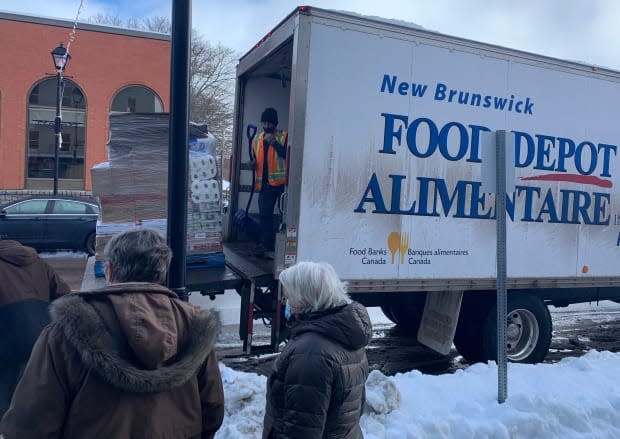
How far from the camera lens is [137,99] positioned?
2697 cm

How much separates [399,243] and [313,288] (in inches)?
127

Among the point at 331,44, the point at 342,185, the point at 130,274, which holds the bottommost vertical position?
the point at 130,274

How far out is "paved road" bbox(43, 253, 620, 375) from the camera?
714 cm

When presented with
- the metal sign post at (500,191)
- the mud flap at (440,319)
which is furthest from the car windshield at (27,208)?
the metal sign post at (500,191)

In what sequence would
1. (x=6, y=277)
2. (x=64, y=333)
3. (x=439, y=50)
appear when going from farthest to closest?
(x=439, y=50), (x=6, y=277), (x=64, y=333)

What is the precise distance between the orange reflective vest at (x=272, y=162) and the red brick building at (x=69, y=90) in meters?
20.9

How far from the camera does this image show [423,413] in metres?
4.54

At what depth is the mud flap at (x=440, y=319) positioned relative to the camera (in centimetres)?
627

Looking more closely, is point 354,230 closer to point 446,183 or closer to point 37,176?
point 446,183

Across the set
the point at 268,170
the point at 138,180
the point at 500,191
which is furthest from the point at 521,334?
the point at 138,180

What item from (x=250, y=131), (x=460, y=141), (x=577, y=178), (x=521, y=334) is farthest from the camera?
(x=250, y=131)

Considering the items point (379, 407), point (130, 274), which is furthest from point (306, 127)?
point (130, 274)

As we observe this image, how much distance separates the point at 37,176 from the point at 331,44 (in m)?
24.6

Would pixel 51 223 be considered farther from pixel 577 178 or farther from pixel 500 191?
pixel 500 191
